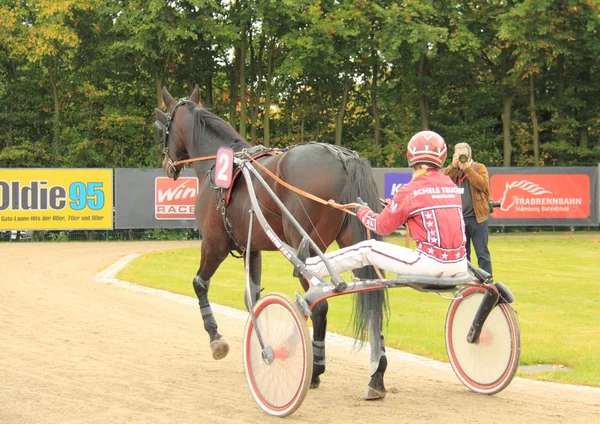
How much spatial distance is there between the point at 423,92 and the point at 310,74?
16.4 ft

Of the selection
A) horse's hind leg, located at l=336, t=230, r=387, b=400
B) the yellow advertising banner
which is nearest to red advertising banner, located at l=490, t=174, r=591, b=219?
the yellow advertising banner

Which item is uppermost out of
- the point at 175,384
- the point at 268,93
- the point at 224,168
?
the point at 268,93

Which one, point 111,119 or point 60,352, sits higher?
point 111,119

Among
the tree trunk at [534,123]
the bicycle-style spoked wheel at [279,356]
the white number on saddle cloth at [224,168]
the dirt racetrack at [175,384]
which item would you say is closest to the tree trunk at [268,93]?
the tree trunk at [534,123]

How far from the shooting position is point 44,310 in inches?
449

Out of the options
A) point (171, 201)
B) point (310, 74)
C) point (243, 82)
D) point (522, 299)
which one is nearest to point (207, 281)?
point (522, 299)

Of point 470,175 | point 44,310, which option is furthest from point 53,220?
A: point 470,175

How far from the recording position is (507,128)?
3512cm

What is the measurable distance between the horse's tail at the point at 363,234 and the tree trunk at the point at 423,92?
2948 centimetres

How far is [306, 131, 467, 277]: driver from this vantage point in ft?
19.1

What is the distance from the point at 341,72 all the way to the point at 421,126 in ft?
14.3

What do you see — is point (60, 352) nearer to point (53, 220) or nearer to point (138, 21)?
point (53, 220)

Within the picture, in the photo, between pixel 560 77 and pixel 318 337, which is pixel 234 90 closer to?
pixel 560 77

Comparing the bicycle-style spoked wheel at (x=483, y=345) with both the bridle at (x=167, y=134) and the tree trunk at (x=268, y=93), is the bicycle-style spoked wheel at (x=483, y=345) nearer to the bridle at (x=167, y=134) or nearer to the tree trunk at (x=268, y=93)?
the bridle at (x=167, y=134)
